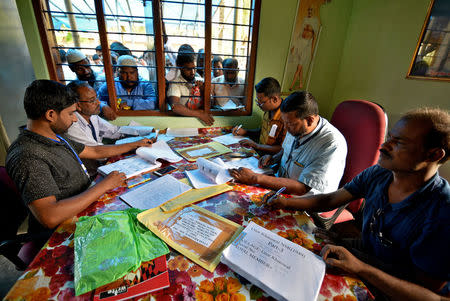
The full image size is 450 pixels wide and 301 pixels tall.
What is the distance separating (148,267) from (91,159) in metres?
1.32

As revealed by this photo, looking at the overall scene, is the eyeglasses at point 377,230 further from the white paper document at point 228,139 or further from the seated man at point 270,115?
the white paper document at point 228,139

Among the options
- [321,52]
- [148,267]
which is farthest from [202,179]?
[321,52]

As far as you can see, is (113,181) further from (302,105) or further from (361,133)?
(361,133)

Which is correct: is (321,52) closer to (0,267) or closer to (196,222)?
(196,222)

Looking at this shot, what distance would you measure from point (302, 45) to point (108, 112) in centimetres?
232

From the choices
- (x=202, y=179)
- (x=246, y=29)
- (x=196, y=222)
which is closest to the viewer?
(x=196, y=222)

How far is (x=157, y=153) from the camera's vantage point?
1.55 m

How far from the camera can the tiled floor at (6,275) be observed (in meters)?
1.51

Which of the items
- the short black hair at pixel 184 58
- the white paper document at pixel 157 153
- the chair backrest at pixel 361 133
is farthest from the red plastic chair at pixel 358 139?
the short black hair at pixel 184 58

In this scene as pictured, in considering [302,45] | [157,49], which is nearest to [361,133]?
[302,45]

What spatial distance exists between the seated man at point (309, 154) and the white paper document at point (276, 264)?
47 cm

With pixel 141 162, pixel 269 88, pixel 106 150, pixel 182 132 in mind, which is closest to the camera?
pixel 141 162

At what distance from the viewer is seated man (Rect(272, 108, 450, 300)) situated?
0.68m

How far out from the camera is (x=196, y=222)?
2.99ft
